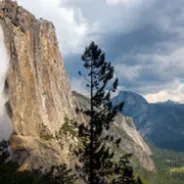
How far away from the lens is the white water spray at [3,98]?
99.8 metres

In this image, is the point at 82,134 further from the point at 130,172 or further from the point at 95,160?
the point at 130,172

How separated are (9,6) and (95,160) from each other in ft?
316

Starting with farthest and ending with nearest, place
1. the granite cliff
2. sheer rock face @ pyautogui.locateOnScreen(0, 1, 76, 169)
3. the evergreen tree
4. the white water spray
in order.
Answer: the white water spray → sheer rock face @ pyautogui.locateOnScreen(0, 1, 76, 169) → the granite cliff → the evergreen tree

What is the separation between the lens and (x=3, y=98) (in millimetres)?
105625

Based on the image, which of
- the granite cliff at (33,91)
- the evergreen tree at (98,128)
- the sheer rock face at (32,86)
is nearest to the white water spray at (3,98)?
the granite cliff at (33,91)

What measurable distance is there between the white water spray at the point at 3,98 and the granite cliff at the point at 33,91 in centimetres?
106

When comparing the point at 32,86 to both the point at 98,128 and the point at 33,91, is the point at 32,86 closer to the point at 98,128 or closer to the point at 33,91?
the point at 33,91

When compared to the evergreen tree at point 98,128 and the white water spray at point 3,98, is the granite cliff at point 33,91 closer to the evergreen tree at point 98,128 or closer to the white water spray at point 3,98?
the white water spray at point 3,98

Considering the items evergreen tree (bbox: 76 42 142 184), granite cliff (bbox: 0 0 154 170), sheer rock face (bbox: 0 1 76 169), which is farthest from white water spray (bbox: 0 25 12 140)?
evergreen tree (bbox: 76 42 142 184)

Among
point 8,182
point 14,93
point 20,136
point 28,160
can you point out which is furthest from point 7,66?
point 8,182

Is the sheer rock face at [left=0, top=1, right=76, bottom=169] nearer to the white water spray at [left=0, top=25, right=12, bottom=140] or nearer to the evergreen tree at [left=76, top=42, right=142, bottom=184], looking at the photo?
the white water spray at [left=0, top=25, right=12, bottom=140]

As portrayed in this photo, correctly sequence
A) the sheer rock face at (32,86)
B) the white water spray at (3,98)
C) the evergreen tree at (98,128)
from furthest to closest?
the white water spray at (3,98), the sheer rock face at (32,86), the evergreen tree at (98,128)

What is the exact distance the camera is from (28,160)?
3600 inches

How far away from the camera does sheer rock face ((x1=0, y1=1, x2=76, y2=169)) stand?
9800cm
